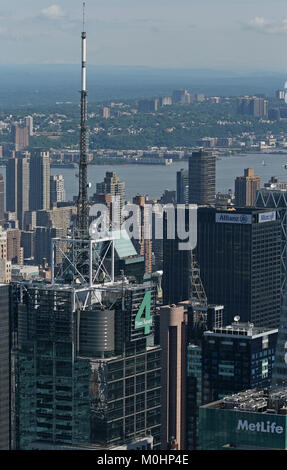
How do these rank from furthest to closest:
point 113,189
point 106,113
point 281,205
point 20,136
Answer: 1. point 106,113
2. point 20,136
3. point 113,189
4. point 281,205

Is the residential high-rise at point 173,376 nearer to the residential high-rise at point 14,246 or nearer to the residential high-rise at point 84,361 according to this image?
the residential high-rise at point 84,361

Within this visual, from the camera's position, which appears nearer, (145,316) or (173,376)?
(145,316)

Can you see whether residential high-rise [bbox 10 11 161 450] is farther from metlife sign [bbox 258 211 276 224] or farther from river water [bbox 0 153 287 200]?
river water [bbox 0 153 287 200]

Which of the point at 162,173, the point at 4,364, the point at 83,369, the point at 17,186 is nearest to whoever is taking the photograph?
the point at 83,369

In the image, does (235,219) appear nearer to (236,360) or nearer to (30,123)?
(236,360)

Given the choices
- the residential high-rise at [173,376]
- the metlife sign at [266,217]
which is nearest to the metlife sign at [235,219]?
the metlife sign at [266,217]

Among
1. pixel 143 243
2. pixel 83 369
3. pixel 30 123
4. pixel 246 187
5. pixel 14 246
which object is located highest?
pixel 30 123

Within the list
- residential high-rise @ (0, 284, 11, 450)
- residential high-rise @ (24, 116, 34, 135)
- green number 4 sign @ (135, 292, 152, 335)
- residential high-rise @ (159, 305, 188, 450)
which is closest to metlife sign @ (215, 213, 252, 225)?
residential high-rise @ (159, 305, 188, 450)

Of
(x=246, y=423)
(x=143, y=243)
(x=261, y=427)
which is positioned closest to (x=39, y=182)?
(x=143, y=243)
